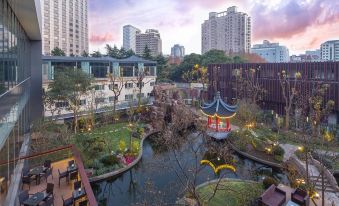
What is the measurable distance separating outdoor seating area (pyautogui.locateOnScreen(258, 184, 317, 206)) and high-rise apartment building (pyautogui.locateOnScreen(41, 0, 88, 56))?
7189 centimetres

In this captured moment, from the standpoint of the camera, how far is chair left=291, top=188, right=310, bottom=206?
10.9 m

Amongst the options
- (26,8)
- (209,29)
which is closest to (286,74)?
(26,8)

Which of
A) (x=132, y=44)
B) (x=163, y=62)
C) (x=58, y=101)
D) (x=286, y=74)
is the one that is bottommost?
(x=58, y=101)

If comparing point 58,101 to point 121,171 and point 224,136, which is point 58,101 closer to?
point 121,171

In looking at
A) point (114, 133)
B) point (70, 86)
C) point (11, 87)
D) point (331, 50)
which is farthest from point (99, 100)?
point (331, 50)

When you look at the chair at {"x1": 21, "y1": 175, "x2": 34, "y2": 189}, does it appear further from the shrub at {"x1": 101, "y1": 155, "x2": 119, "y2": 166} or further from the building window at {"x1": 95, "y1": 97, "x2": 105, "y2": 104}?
the building window at {"x1": 95, "y1": 97, "x2": 105, "y2": 104}

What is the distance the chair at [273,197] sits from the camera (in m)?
10.8

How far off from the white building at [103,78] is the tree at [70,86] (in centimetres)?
140

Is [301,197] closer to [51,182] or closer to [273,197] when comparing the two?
[273,197]

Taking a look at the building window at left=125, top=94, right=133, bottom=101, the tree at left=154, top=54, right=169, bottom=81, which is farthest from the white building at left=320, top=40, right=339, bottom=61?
the building window at left=125, top=94, right=133, bottom=101

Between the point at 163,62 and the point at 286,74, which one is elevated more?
the point at 163,62

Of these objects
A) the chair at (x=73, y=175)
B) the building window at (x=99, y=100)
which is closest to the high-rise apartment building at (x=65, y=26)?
the building window at (x=99, y=100)

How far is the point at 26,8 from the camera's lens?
941 cm

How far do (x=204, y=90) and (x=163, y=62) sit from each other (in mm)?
12527
